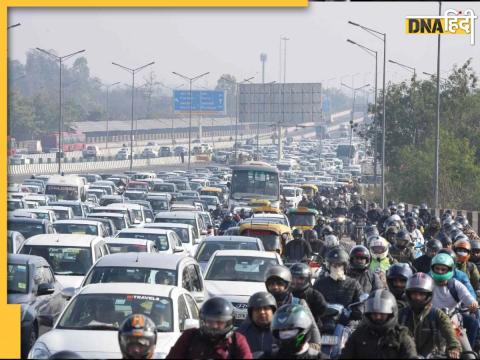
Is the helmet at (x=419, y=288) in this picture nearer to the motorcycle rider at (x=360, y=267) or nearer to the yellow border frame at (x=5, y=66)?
the yellow border frame at (x=5, y=66)

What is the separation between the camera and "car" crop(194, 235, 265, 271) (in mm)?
23072

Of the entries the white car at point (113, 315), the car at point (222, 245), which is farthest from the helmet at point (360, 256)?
the car at point (222, 245)

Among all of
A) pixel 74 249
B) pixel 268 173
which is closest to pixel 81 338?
pixel 74 249

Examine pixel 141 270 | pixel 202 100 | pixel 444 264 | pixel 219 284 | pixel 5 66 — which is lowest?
pixel 219 284

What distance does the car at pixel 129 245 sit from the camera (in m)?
23.2

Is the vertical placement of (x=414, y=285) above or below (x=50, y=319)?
above

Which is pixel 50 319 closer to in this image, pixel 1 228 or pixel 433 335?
pixel 1 228

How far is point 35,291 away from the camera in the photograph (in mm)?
17469

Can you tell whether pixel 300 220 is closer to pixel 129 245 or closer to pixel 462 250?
pixel 129 245

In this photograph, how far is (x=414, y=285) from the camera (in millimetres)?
11695

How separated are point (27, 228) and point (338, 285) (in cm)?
1387

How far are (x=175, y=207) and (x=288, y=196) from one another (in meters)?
23.0

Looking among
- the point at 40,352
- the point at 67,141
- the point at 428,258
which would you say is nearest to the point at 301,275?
the point at 40,352

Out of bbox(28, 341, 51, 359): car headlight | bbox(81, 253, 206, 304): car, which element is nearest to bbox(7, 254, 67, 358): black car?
bbox(81, 253, 206, 304): car
